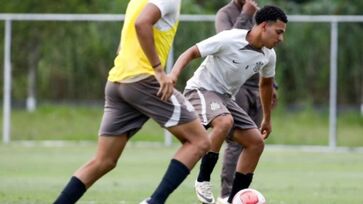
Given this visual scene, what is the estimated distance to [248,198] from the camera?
10.4 meters

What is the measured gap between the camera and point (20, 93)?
25.5m

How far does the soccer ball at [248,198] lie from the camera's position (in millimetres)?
10314

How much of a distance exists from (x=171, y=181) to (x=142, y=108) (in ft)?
1.94

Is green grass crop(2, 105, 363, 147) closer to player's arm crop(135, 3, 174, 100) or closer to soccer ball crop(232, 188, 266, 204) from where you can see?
soccer ball crop(232, 188, 266, 204)

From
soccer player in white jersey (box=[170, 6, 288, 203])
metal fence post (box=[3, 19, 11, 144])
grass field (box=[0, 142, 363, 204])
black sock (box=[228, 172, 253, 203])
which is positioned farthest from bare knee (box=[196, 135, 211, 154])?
metal fence post (box=[3, 19, 11, 144])

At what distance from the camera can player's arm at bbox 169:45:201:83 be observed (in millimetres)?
9148

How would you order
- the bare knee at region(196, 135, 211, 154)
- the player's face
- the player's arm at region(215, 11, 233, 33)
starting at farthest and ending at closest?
the player's arm at region(215, 11, 233, 33)
the player's face
the bare knee at region(196, 135, 211, 154)

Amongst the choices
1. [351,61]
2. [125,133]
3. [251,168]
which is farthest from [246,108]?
[351,61]

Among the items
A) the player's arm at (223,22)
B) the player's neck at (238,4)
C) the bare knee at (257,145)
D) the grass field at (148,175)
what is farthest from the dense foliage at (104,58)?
the bare knee at (257,145)

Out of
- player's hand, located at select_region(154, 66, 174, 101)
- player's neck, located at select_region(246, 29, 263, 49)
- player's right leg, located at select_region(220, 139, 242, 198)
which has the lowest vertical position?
player's right leg, located at select_region(220, 139, 242, 198)

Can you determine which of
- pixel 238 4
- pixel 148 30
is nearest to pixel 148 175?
pixel 238 4

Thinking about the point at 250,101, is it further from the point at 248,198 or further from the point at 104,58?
the point at 104,58

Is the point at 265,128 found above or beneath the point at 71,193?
above

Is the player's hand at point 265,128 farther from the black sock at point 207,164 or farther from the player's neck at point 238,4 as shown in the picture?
the player's neck at point 238,4
